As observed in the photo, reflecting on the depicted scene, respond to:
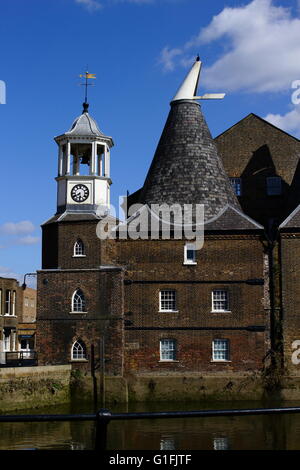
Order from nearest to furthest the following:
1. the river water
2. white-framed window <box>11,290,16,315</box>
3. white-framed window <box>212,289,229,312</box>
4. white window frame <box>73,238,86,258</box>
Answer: the river water → white-framed window <box>212,289,229,312</box> → white window frame <box>73,238,86,258</box> → white-framed window <box>11,290,16,315</box>

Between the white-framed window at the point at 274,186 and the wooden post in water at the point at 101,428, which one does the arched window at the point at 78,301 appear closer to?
the white-framed window at the point at 274,186

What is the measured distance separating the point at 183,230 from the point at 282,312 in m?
5.73

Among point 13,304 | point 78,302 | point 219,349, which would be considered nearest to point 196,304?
point 219,349

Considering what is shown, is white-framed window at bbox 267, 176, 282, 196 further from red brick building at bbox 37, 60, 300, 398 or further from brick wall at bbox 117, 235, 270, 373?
brick wall at bbox 117, 235, 270, 373

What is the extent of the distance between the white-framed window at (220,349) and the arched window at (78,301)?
20.0 feet

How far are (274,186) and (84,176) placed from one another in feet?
38.3

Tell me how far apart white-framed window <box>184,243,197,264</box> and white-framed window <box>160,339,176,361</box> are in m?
3.64

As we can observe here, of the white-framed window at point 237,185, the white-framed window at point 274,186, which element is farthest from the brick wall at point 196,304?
the white-framed window at point 237,185

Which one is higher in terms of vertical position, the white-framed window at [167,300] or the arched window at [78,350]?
the white-framed window at [167,300]

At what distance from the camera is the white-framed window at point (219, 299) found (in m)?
28.0

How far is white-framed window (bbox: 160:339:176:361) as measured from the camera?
27.6 m

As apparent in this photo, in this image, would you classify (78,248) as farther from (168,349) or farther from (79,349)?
(168,349)

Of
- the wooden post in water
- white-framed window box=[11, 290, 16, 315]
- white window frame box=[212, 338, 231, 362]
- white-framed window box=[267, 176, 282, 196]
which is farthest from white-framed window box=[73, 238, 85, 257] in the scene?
the wooden post in water
